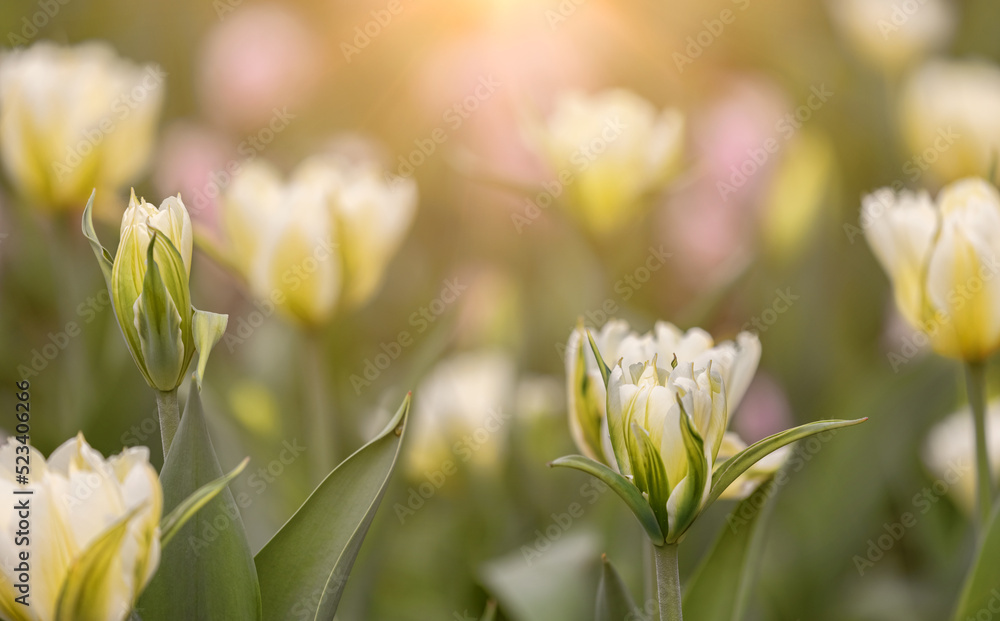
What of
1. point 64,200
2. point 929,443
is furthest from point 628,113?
point 64,200
